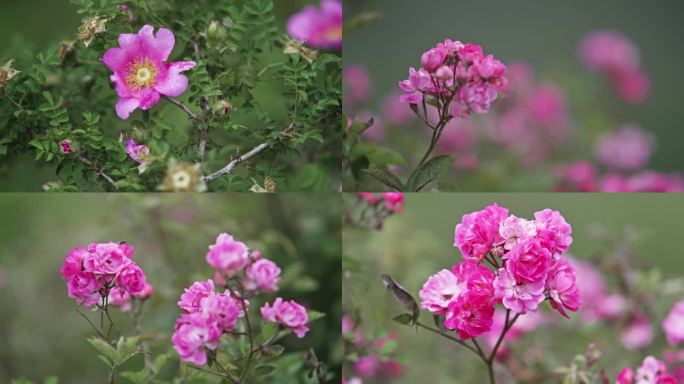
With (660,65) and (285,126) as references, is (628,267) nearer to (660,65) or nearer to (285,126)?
(285,126)

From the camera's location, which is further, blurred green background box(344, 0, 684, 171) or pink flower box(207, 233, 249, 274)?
blurred green background box(344, 0, 684, 171)

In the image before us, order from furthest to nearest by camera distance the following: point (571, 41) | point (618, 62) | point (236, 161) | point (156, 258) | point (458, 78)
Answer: point (571, 41), point (618, 62), point (156, 258), point (236, 161), point (458, 78)

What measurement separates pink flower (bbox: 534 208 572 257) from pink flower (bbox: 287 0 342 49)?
0.51m

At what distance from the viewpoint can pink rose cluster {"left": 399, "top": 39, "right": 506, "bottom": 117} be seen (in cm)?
115

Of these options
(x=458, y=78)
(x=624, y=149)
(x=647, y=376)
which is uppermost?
(x=458, y=78)

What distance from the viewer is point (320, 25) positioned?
1431mm

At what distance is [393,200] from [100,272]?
0.48m

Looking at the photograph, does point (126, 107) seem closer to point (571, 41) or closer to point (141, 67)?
point (141, 67)

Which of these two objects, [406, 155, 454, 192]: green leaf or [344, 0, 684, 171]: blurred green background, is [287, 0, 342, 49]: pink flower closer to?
[406, 155, 454, 192]: green leaf

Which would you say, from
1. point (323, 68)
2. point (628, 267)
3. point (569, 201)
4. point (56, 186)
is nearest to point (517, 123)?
point (569, 201)

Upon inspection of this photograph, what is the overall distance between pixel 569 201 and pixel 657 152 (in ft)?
3.26

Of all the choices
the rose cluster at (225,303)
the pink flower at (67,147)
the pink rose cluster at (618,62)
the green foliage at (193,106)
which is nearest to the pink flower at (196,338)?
the rose cluster at (225,303)

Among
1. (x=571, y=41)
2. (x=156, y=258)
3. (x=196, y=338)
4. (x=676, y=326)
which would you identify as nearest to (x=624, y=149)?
(x=571, y=41)

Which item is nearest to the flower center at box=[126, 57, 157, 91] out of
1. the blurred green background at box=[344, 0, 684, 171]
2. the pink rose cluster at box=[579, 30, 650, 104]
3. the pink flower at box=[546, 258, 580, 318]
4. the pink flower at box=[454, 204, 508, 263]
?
the pink flower at box=[454, 204, 508, 263]
